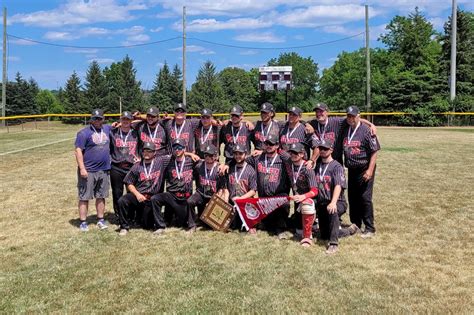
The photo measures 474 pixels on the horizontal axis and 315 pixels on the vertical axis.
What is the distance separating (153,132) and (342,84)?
2817 inches

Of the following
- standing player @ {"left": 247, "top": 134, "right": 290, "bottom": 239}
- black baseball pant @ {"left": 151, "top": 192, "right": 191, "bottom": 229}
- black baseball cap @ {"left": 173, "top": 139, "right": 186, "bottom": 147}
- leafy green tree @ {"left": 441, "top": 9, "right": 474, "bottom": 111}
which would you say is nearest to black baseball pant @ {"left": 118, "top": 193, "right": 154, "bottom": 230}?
black baseball pant @ {"left": 151, "top": 192, "right": 191, "bottom": 229}

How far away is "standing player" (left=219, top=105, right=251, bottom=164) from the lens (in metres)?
6.97

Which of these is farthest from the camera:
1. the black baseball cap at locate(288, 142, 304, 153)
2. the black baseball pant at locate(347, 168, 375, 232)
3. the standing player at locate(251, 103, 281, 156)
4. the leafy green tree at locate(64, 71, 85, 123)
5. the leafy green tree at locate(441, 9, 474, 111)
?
the leafy green tree at locate(64, 71, 85, 123)

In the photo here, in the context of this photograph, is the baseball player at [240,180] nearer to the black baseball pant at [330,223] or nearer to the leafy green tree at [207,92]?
the black baseball pant at [330,223]

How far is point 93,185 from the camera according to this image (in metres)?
6.94

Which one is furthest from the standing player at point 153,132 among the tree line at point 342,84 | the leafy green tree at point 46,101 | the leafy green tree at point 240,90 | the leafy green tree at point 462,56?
the leafy green tree at point 46,101

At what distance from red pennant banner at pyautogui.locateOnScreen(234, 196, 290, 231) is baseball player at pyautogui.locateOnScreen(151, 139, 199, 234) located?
756 mm

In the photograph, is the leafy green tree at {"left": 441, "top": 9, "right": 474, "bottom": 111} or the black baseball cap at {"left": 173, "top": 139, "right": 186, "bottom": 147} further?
the leafy green tree at {"left": 441, "top": 9, "right": 474, "bottom": 111}

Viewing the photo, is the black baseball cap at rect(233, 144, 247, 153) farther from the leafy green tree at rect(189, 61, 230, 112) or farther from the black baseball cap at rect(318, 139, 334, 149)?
the leafy green tree at rect(189, 61, 230, 112)

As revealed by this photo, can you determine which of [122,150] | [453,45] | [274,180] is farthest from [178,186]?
[453,45]

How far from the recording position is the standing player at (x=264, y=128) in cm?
684

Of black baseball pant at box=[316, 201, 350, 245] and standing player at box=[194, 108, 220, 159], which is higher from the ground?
standing player at box=[194, 108, 220, 159]

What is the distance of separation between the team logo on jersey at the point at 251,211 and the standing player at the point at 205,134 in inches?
43.5

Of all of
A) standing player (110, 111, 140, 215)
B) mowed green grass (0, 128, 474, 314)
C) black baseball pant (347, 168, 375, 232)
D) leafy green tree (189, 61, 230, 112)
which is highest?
leafy green tree (189, 61, 230, 112)
